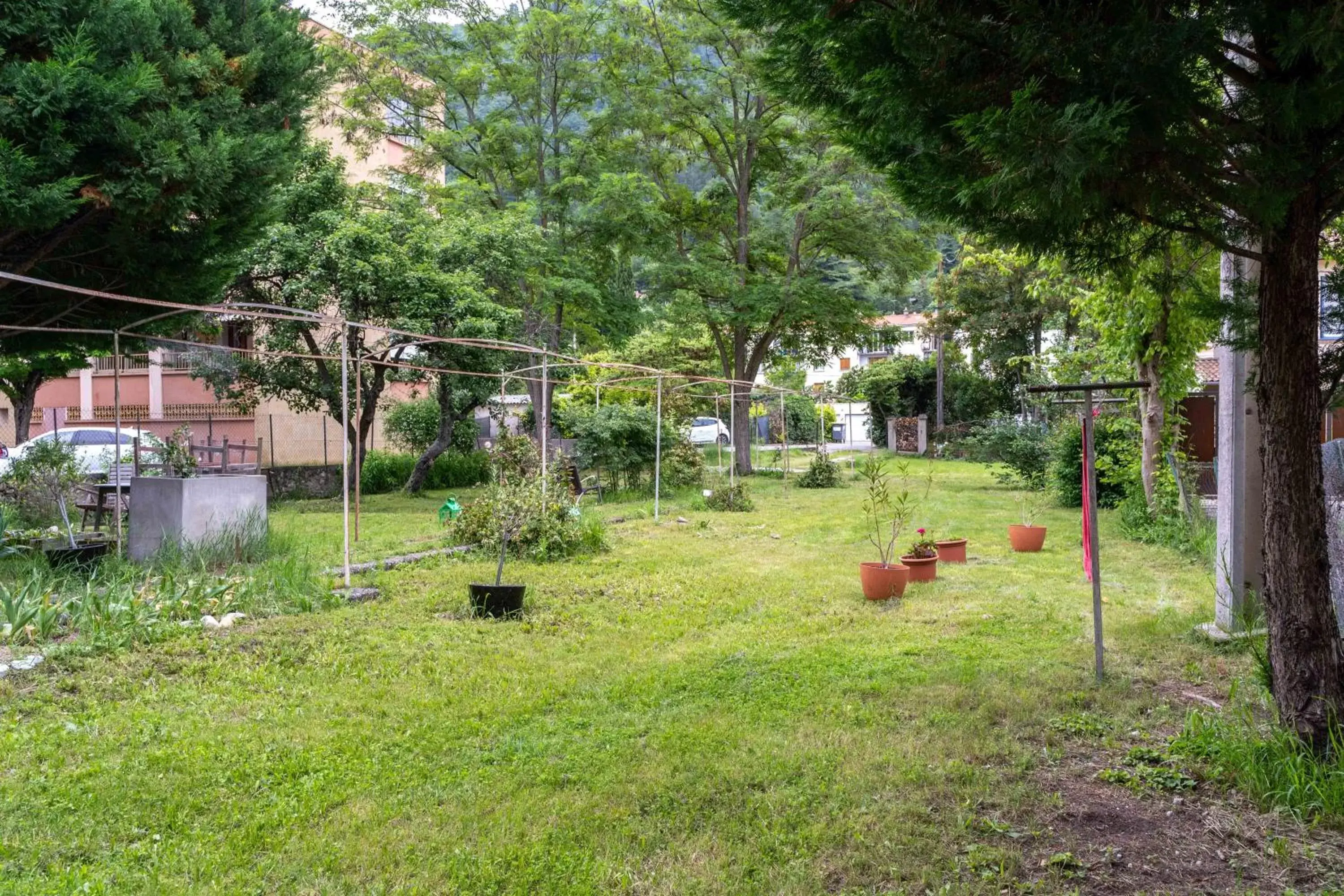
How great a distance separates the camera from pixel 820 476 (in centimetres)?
1909

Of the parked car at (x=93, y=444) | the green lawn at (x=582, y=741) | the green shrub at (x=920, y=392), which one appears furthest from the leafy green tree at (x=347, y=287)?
the green shrub at (x=920, y=392)

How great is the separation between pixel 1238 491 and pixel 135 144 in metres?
7.75

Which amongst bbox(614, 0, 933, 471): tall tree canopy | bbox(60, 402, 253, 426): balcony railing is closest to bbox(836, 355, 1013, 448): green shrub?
bbox(614, 0, 933, 471): tall tree canopy

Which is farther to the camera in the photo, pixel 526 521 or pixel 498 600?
pixel 526 521

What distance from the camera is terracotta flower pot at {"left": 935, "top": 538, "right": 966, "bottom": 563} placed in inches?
346

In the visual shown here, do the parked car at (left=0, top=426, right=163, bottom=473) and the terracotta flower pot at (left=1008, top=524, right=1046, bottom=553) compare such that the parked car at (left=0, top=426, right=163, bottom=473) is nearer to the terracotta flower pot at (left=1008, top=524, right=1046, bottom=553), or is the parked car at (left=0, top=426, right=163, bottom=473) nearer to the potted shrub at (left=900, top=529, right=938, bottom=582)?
the potted shrub at (left=900, top=529, right=938, bottom=582)

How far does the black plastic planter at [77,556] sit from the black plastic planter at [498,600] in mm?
3169

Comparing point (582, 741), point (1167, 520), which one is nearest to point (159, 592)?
point (582, 741)

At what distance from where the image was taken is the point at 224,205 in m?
7.61

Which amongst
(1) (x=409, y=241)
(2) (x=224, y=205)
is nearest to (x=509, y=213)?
(1) (x=409, y=241)

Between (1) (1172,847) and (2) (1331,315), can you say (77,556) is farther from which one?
(2) (1331,315)

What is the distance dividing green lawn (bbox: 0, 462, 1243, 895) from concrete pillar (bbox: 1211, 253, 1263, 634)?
410mm

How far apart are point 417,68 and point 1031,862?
21003 millimetres

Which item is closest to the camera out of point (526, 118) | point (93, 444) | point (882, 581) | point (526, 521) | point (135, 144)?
point (135, 144)
